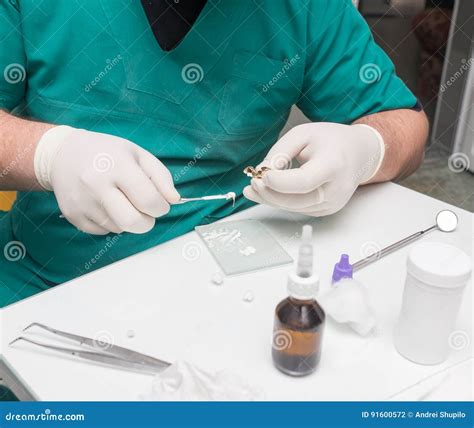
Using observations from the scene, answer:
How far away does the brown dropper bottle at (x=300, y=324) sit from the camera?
75cm

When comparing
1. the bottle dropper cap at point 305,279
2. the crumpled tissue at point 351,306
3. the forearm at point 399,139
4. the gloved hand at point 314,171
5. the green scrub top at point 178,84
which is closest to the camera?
the bottle dropper cap at point 305,279

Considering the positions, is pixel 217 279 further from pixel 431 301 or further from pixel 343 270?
pixel 431 301

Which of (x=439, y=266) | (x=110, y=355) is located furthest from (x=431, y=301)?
(x=110, y=355)

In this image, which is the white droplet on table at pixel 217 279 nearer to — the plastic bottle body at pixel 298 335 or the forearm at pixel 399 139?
the plastic bottle body at pixel 298 335

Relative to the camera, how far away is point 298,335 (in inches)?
30.2

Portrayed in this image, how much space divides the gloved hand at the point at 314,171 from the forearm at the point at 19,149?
17.2 inches

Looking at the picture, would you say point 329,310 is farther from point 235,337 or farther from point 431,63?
point 431,63

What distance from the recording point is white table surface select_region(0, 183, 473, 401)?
78 centimetres

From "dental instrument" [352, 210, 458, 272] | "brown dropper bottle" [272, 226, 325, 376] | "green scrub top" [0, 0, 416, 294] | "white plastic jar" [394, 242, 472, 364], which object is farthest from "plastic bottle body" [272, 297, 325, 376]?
"green scrub top" [0, 0, 416, 294]

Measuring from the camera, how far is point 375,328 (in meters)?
0.89

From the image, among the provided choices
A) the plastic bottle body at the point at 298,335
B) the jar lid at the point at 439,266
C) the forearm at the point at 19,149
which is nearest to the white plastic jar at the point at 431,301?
the jar lid at the point at 439,266

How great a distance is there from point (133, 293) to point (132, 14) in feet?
2.06

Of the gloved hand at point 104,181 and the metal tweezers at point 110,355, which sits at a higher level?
the gloved hand at point 104,181

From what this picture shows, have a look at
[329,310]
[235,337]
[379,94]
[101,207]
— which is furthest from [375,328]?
[379,94]
